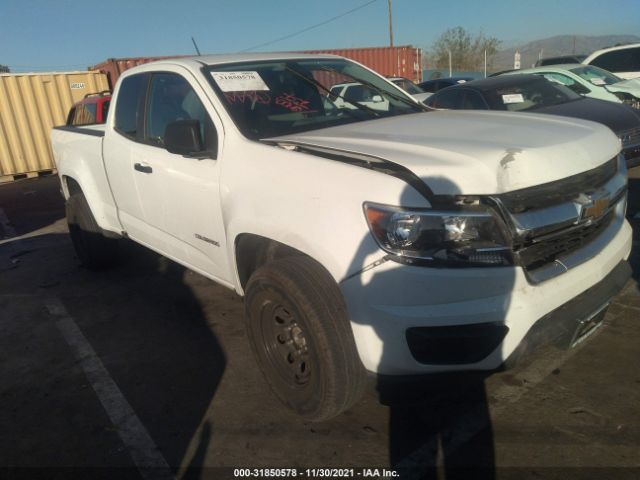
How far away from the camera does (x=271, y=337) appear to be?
105 inches

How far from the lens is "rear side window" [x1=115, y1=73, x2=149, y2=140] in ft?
12.8

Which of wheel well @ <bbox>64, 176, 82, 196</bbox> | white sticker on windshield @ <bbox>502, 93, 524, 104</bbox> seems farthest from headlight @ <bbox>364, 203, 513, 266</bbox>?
white sticker on windshield @ <bbox>502, 93, 524, 104</bbox>

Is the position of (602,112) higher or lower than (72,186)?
higher

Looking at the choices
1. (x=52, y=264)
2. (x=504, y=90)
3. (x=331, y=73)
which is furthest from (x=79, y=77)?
(x=331, y=73)

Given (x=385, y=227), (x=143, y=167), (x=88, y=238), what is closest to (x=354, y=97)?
(x=143, y=167)

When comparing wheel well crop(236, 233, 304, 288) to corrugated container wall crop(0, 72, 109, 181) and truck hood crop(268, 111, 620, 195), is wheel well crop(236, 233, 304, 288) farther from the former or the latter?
corrugated container wall crop(0, 72, 109, 181)

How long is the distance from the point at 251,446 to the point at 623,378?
6.52 ft

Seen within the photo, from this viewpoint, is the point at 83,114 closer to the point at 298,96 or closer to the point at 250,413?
the point at 298,96

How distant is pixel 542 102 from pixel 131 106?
5403 millimetres

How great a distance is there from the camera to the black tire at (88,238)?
16.1 feet

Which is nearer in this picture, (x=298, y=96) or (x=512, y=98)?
(x=298, y=96)

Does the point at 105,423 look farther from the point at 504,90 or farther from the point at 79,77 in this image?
the point at 79,77

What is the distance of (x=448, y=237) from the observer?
2049 millimetres

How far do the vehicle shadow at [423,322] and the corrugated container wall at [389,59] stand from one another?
19.9 metres
